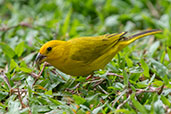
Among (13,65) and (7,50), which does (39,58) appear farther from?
(7,50)

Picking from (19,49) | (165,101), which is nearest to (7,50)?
(19,49)

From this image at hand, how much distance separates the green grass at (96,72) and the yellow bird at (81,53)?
15 cm

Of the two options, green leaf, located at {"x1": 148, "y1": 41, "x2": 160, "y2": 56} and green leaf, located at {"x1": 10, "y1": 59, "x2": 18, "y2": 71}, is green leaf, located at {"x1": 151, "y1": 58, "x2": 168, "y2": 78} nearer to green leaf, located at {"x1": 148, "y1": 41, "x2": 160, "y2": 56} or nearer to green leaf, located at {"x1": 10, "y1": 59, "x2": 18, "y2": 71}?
green leaf, located at {"x1": 148, "y1": 41, "x2": 160, "y2": 56}

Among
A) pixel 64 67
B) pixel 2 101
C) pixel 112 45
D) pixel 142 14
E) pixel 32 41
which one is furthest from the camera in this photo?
pixel 142 14

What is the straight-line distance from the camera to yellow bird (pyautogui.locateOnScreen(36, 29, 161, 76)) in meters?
3.74

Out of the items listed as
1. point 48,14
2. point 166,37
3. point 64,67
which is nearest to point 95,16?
point 48,14

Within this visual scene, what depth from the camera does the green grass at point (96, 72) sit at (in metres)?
3.17

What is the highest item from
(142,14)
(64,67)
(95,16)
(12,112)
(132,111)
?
(95,16)

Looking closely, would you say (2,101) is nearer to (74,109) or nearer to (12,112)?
(12,112)

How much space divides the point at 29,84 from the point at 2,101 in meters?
0.39

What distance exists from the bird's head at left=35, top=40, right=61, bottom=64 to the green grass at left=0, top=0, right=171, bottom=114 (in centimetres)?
21

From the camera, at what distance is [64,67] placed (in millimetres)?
3734

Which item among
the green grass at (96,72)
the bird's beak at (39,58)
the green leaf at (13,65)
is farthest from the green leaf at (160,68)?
the green leaf at (13,65)

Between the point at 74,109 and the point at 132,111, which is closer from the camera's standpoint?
the point at 132,111
